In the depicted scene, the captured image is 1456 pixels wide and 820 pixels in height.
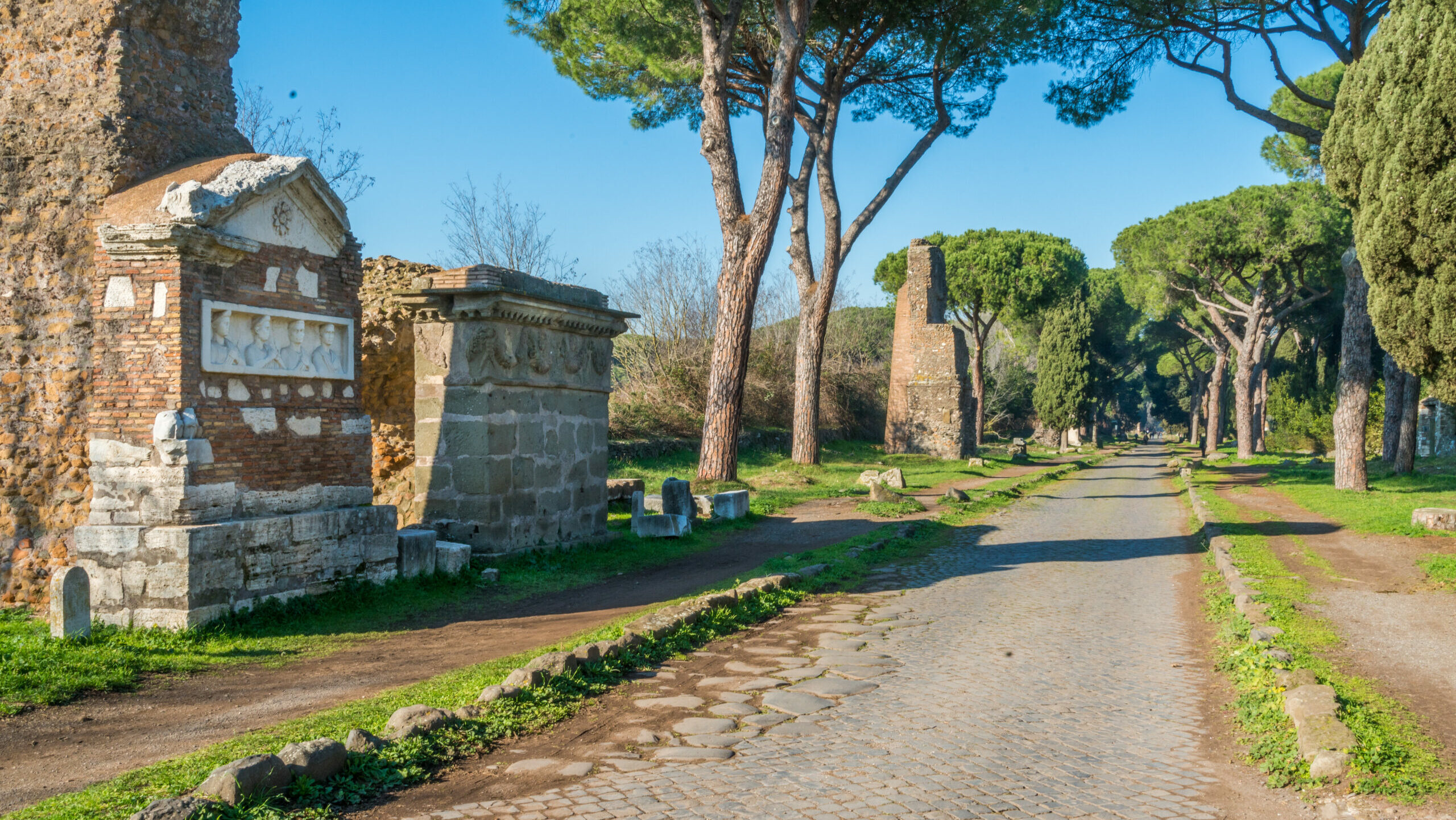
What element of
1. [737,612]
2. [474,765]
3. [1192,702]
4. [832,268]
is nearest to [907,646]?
[737,612]

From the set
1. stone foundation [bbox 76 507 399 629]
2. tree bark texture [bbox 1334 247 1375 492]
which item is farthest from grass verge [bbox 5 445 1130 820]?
tree bark texture [bbox 1334 247 1375 492]

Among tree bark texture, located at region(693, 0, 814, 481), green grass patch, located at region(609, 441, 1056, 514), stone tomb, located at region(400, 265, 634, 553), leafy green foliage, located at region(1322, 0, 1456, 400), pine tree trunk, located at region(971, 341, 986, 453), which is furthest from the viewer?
pine tree trunk, located at region(971, 341, 986, 453)

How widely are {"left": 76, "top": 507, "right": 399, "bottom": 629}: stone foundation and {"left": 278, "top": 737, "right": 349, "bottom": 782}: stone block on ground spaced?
9.05 ft

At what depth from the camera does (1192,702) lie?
A: 16.4 feet

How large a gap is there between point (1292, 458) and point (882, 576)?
2819 cm

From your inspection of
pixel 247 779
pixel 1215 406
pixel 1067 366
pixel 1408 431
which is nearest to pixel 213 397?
pixel 247 779

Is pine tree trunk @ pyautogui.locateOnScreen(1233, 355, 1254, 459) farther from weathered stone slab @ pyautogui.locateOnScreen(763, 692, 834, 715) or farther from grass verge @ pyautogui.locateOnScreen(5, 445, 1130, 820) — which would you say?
weathered stone slab @ pyautogui.locateOnScreen(763, 692, 834, 715)

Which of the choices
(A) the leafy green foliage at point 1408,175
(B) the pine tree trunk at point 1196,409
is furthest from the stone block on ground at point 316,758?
(B) the pine tree trunk at point 1196,409

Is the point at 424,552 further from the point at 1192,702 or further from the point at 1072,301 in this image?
the point at 1072,301

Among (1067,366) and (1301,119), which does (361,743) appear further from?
(1067,366)

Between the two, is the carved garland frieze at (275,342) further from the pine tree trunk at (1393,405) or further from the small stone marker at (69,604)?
the pine tree trunk at (1393,405)

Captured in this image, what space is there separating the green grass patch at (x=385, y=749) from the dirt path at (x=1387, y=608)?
12.7ft

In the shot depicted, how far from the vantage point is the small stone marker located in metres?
5.46

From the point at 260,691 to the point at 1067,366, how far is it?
40.6 metres
